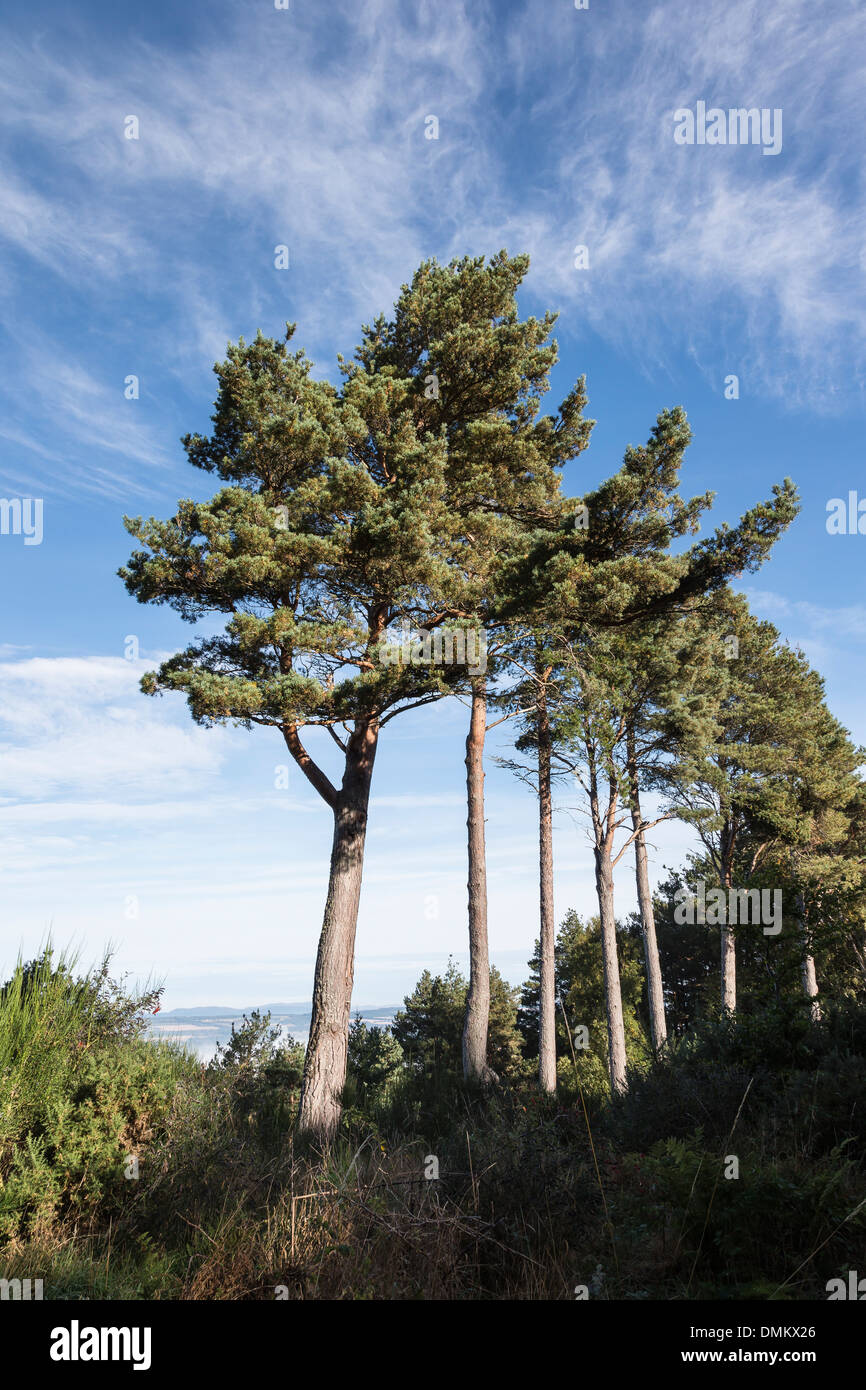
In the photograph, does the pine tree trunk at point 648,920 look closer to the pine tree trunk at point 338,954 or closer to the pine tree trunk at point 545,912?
the pine tree trunk at point 545,912

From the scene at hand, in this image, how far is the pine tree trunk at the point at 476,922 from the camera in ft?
47.2

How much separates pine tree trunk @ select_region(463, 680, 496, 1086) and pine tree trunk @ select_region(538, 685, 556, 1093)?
2.23 m

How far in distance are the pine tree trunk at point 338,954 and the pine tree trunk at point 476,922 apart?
8.96 feet

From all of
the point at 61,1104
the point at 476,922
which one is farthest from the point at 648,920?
the point at 61,1104

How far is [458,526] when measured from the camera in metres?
12.5

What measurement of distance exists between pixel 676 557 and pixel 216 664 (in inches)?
309

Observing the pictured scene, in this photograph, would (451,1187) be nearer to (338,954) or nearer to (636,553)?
(338,954)

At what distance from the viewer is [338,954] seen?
458 inches

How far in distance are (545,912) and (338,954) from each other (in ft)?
25.4

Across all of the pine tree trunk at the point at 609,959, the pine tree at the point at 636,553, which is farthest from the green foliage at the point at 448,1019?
the pine tree at the point at 636,553

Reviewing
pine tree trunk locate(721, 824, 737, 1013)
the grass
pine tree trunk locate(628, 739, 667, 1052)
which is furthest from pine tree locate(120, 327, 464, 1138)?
pine tree trunk locate(721, 824, 737, 1013)

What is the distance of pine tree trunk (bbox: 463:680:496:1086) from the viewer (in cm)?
1438
